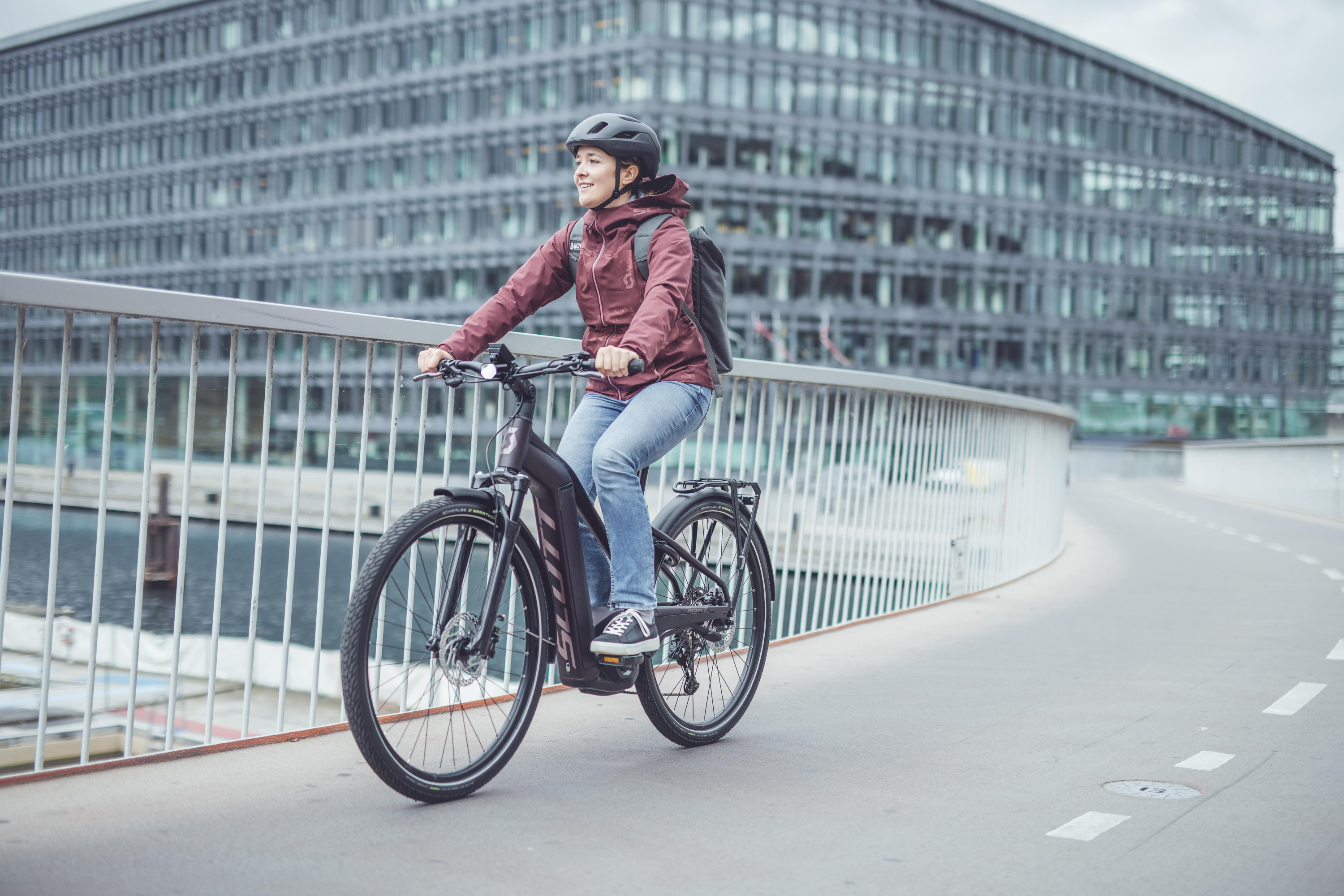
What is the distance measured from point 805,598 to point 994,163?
6848 cm

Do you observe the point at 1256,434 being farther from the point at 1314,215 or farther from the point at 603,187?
the point at 603,187

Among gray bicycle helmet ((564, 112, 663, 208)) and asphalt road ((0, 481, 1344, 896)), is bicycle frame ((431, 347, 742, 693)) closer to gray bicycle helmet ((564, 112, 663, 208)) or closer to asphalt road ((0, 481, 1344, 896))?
asphalt road ((0, 481, 1344, 896))

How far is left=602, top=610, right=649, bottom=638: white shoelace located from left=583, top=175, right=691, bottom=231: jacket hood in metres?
1.27

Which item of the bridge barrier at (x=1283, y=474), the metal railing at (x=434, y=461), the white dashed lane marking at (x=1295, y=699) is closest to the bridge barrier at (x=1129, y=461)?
the bridge barrier at (x=1283, y=474)

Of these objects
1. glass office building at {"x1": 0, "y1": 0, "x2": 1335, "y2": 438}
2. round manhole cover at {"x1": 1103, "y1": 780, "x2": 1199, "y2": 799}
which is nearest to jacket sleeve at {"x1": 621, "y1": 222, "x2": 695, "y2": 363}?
round manhole cover at {"x1": 1103, "y1": 780, "x2": 1199, "y2": 799}

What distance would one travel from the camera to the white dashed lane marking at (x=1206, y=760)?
4.58 meters

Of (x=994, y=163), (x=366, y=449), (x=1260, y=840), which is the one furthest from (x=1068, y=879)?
(x=994, y=163)

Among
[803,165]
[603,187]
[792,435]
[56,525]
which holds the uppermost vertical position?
[803,165]

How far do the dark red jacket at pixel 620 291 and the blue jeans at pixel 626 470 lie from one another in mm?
97

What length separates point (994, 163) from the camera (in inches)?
2832

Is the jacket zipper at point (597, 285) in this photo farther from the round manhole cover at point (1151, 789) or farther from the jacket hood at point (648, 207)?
the round manhole cover at point (1151, 789)

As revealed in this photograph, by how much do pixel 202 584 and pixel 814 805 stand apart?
5655 centimetres

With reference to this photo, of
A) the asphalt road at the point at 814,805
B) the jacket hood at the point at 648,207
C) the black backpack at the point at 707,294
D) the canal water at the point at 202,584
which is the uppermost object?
the jacket hood at the point at 648,207

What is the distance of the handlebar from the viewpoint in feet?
12.2
